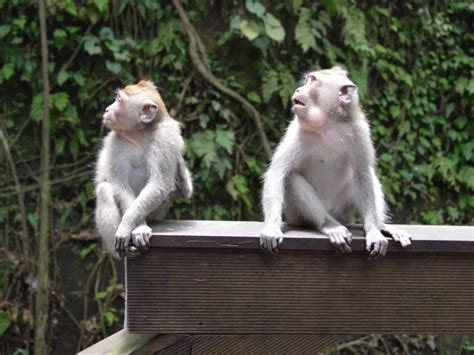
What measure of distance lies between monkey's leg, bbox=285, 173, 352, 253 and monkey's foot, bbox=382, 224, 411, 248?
0.16 m

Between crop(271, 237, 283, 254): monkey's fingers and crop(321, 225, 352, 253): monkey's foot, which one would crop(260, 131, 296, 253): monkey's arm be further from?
crop(321, 225, 352, 253): monkey's foot

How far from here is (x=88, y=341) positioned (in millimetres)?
5664

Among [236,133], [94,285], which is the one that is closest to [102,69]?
[236,133]

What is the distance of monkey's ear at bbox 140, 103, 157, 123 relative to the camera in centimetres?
326

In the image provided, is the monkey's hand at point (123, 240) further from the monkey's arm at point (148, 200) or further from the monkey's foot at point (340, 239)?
the monkey's foot at point (340, 239)

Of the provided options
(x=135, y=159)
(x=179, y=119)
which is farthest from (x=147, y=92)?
(x=179, y=119)

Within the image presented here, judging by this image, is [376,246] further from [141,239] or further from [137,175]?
[137,175]

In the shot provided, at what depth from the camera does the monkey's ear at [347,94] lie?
315 centimetres

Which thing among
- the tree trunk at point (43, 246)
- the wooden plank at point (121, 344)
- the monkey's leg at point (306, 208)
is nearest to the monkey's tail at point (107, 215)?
the wooden plank at point (121, 344)

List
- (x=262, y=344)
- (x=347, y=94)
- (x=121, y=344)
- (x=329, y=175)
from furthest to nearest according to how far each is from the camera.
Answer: (x=329, y=175)
(x=347, y=94)
(x=262, y=344)
(x=121, y=344)

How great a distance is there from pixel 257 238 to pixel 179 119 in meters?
3.48

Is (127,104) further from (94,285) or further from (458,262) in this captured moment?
(94,285)

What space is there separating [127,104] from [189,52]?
2775mm

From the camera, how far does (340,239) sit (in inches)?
106
